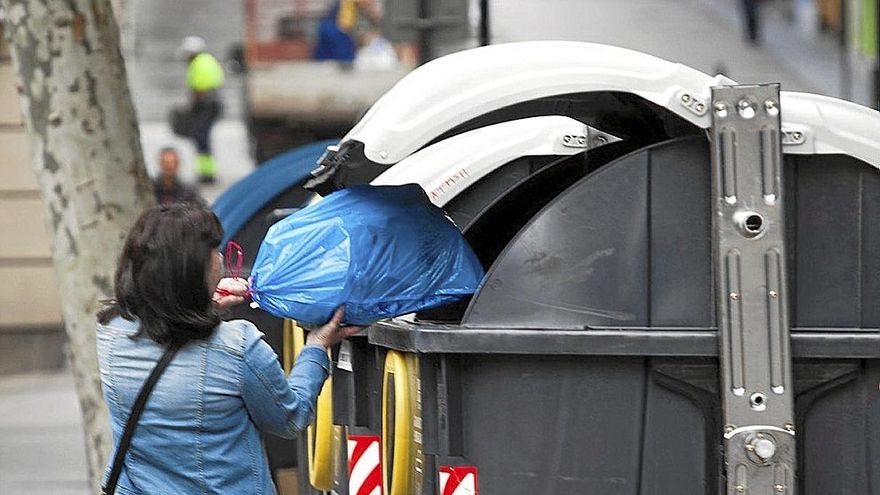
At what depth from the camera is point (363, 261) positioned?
4.12 metres

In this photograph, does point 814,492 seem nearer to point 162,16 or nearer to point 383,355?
point 383,355

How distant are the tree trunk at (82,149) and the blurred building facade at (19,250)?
6.63 meters

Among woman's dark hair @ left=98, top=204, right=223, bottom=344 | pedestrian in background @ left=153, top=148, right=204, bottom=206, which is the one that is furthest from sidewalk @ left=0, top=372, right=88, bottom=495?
woman's dark hair @ left=98, top=204, right=223, bottom=344

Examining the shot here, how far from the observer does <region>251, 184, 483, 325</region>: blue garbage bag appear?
4.09 metres

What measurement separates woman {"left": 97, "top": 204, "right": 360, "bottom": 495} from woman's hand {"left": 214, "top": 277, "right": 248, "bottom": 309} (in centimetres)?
27

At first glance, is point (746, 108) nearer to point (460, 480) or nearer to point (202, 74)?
point (460, 480)

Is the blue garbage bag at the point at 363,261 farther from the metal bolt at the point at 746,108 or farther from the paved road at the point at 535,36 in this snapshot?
the paved road at the point at 535,36

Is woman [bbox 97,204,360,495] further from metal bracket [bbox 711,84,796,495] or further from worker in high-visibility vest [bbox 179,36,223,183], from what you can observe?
worker in high-visibility vest [bbox 179,36,223,183]

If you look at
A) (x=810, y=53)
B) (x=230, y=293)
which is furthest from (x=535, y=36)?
(x=230, y=293)

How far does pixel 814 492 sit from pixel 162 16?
2423 centimetres

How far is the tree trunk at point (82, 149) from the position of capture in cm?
689

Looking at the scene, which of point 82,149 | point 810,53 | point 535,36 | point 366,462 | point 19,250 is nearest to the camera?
point 366,462

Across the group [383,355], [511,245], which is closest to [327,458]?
[383,355]

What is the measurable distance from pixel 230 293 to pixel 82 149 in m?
2.79
